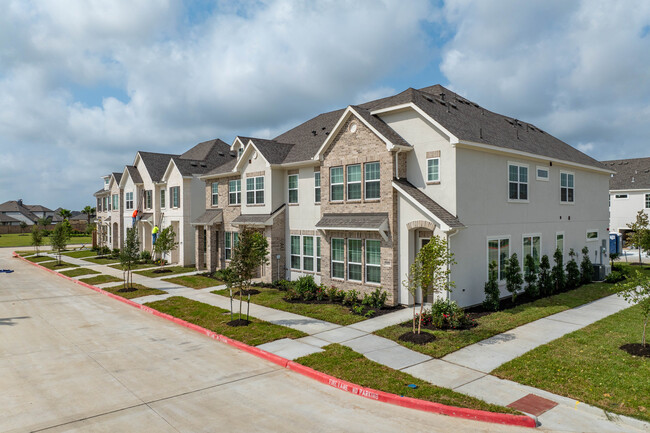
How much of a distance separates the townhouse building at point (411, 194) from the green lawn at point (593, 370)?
4.56 metres

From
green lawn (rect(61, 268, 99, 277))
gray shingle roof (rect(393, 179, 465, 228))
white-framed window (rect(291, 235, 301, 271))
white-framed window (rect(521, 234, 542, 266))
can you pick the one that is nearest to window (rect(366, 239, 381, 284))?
gray shingle roof (rect(393, 179, 465, 228))

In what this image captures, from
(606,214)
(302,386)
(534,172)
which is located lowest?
(302,386)

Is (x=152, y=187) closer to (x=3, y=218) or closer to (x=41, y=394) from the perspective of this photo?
(x=41, y=394)

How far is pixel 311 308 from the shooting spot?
1744 cm

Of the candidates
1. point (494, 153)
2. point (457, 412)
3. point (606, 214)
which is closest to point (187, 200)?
point (494, 153)

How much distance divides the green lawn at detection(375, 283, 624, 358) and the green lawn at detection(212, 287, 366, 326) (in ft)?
6.77

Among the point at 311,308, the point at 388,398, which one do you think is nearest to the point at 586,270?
the point at 311,308

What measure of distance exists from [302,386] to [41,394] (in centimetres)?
601

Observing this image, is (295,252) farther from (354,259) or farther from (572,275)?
(572,275)

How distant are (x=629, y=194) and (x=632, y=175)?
2693 mm

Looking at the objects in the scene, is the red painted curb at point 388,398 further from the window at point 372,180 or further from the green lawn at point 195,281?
the green lawn at point 195,281

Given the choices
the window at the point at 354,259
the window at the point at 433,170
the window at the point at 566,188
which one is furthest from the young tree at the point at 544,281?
the window at the point at 354,259

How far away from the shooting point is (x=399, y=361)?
36.6 feet

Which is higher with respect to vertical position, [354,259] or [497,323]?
[354,259]
